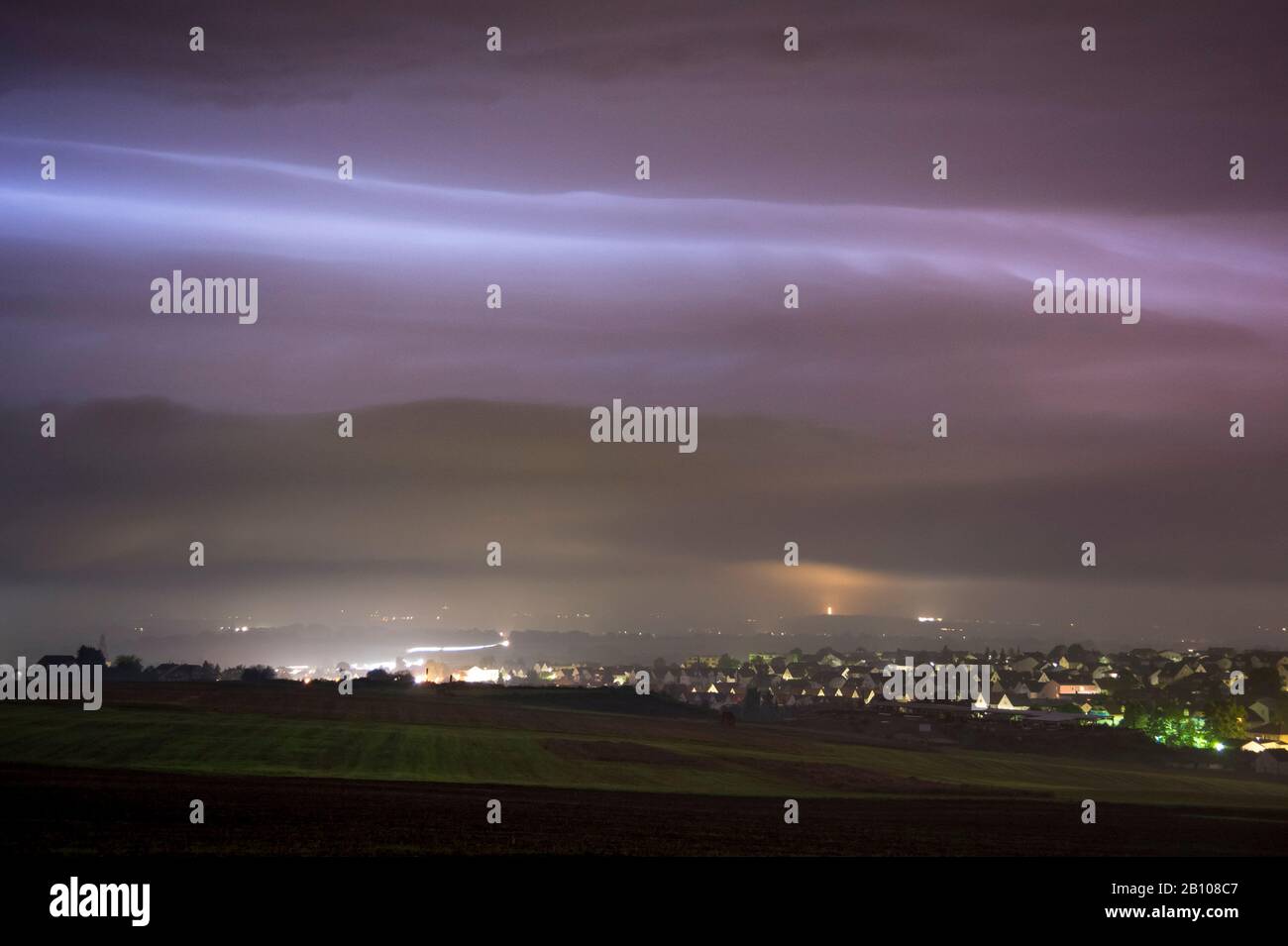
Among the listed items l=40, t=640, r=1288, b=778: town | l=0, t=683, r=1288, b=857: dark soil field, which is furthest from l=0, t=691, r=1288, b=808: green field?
l=40, t=640, r=1288, b=778: town

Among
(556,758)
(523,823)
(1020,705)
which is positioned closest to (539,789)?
(523,823)

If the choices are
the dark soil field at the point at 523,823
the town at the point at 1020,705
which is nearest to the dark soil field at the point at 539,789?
the dark soil field at the point at 523,823

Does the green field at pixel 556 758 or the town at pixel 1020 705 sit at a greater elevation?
the green field at pixel 556 758

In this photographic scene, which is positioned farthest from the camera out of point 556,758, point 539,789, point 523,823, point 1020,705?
point 1020,705

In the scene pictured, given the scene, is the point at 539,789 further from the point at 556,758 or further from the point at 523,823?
the point at 556,758

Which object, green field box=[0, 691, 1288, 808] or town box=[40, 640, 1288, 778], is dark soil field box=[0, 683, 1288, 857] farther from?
town box=[40, 640, 1288, 778]

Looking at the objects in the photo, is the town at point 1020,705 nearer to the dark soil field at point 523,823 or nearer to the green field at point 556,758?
the green field at point 556,758
